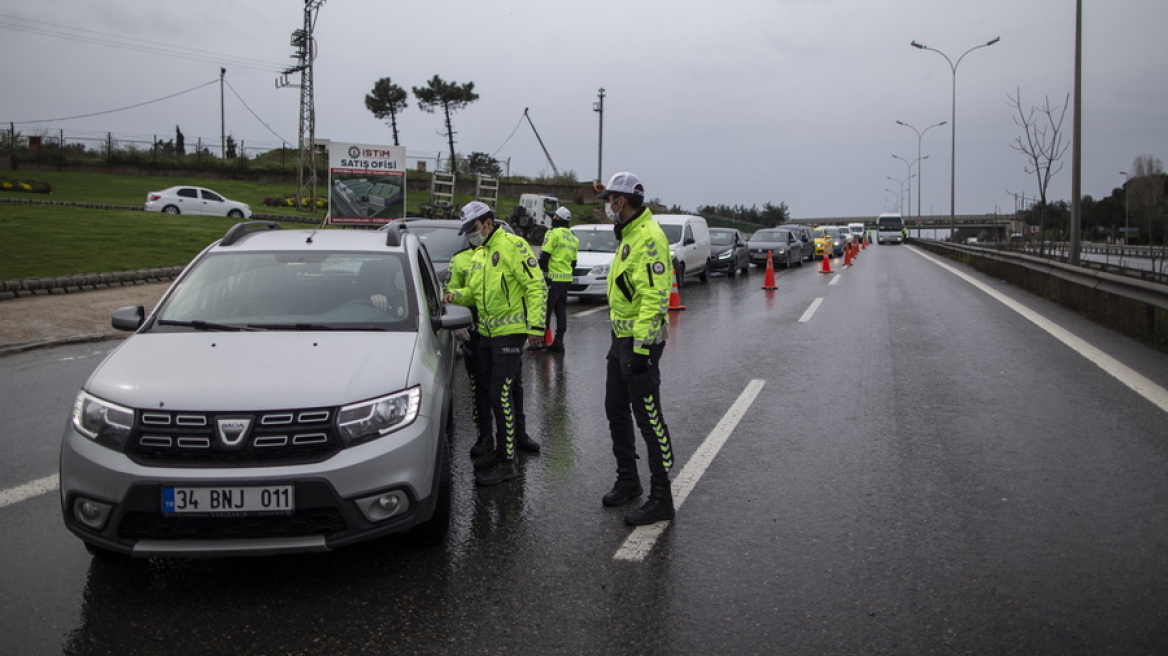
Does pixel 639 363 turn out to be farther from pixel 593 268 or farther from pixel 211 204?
pixel 211 204

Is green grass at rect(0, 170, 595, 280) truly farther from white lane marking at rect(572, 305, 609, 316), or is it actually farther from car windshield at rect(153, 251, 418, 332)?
car windshield at rect(153, 251, 418, 332)

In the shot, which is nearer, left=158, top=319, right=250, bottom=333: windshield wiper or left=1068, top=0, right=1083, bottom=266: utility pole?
left=158, top=319, right=250, bottom=333: windshield wiper

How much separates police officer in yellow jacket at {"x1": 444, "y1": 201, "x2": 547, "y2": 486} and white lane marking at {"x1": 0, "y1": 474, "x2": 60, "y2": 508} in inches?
101

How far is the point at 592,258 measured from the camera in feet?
58.6

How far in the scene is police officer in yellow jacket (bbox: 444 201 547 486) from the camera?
577cm

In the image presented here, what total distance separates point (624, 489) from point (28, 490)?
354 centimetres

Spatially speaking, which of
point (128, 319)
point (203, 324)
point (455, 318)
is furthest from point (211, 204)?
point (455, 318)

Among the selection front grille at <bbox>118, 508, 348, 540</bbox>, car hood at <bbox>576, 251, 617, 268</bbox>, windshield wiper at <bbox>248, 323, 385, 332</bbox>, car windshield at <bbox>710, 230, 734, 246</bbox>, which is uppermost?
car windshield at <bbox>710, 230, 734, 246</bbox>

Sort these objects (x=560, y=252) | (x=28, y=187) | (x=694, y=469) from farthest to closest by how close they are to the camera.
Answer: (x=28, y=187) → (x=560, y=252) → (x=694, y=469)

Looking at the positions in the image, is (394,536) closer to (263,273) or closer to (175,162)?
(263,273)

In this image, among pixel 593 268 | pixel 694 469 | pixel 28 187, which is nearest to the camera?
pixel 694 469

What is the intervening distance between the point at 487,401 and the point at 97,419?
8.47ft

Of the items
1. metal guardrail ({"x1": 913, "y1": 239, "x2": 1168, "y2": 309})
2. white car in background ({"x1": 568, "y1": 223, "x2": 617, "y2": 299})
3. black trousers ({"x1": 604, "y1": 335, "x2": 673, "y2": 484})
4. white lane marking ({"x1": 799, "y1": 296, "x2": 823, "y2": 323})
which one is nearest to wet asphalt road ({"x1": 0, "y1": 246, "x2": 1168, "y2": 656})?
black trousers ({"x1": 604, "y1": 335, "x2": 673, "y2": 484})

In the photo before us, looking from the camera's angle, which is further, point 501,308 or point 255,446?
point 501,308
